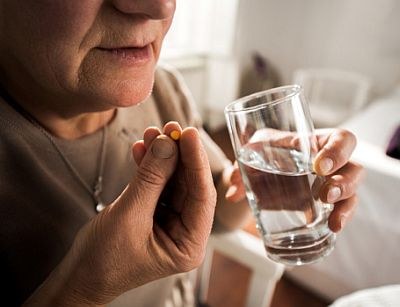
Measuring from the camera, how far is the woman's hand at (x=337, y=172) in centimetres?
46

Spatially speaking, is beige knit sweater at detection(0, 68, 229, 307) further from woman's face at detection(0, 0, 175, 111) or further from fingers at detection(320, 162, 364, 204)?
fingers at detection(320, 162, 364, 204)

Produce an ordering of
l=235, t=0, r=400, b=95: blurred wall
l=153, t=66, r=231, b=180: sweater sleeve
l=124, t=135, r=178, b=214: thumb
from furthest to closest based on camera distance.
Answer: l=235, t=0, r=400, b=95: blurred wall → l=153, t=66, r=231, b=180: sweater sleeve → l=124, t=135, r=178, b=214: thumb

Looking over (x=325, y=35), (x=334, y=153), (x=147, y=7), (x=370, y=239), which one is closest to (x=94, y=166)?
(x=147, y=7)

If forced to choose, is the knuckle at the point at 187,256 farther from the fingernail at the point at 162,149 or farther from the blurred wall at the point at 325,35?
the blurred wall at the point at 325,35

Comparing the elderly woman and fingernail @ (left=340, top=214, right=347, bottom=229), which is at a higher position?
the elderly woman

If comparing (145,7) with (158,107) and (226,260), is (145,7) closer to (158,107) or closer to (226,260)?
(158,107)

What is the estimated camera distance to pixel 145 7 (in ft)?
1.29

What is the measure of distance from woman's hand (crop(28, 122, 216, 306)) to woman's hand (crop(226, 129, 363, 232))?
0.17m

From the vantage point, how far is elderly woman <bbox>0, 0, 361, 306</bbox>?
336mm

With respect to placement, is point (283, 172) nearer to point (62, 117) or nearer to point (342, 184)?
point (342, 184)

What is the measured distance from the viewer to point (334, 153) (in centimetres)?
47

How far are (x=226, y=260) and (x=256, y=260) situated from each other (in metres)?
0.88

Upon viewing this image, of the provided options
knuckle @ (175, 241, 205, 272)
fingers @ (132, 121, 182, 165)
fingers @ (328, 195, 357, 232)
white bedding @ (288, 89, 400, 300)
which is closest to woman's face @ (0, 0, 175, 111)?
A: fingers @ (132, 121, 182, 165)

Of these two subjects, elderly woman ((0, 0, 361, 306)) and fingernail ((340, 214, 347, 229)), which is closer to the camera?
elderly woman ((0, 0, 361, 306))
